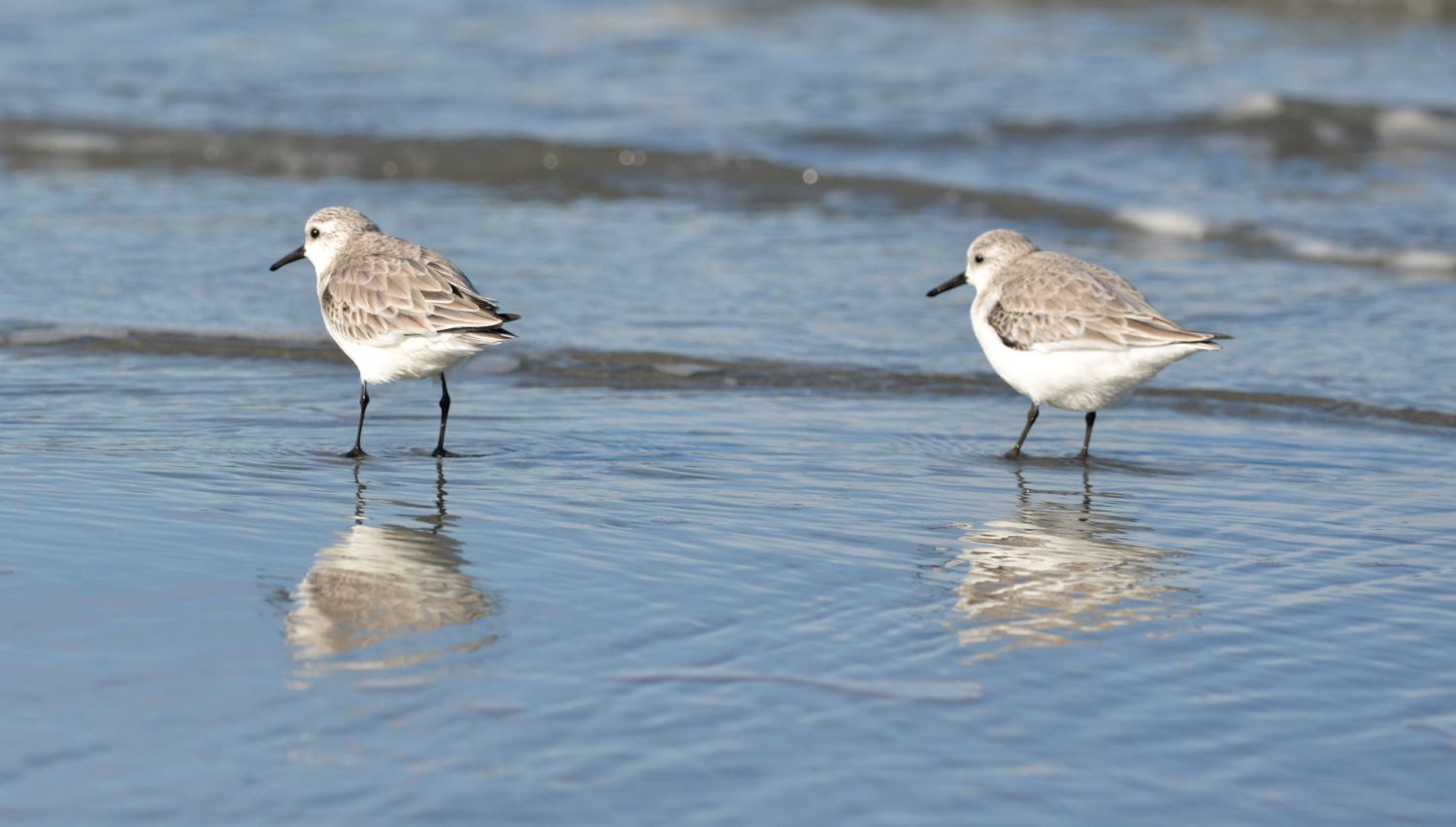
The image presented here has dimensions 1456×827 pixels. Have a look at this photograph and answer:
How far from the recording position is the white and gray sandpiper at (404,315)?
734 centimetres

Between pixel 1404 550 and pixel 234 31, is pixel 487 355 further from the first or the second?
pixel 234 31

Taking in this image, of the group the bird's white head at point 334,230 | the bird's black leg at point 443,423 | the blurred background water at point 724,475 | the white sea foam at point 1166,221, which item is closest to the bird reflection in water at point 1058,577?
the blurred background water at point 724,475

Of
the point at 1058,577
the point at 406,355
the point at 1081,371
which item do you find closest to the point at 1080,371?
the point at 1081,371

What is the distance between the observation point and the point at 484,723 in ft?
14.1

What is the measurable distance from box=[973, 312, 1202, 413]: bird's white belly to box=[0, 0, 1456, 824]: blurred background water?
344mm

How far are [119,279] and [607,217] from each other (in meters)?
3.87

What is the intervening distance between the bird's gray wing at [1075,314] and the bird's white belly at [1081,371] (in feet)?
0.12

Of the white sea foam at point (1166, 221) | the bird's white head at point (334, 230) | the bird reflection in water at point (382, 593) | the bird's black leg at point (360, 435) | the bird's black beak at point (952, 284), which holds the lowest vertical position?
the bird reflection in water at point (382, 593)

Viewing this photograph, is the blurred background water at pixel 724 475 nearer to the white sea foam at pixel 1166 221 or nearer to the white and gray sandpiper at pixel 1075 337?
the white sea foam at pixel 1166 221

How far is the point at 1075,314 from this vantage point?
7645 mm

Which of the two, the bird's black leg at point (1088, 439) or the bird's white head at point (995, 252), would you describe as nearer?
the bird's black leg at point (1088, 439)

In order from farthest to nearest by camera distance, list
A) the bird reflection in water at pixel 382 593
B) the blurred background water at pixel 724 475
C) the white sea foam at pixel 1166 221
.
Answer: the white sea foam at pixel 1166 221 → the bird reflection in water at pixel 382 593 → the blurred background water at pixel 724 475

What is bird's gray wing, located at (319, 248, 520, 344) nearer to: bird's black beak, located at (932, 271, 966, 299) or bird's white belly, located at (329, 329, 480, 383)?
bird's white belly, located at (329, 329, 480, 383)

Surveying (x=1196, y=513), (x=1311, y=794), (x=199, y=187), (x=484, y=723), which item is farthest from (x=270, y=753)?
(x=199, y=187)
